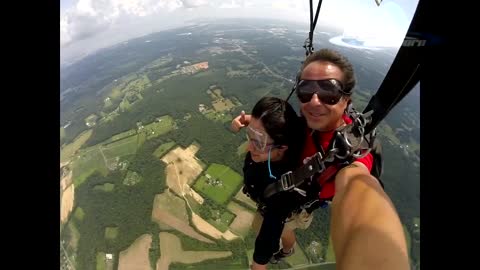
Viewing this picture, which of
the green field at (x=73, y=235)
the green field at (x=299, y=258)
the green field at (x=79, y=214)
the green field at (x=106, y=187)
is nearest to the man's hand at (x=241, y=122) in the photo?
the green field at (x=299, y=258)

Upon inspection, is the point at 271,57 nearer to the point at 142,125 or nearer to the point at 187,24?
the point at 142,125

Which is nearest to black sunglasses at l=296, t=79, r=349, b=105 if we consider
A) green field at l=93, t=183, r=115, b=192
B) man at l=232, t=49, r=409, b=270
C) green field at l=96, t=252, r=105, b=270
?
man at l=232, t=49, r=409, b=270

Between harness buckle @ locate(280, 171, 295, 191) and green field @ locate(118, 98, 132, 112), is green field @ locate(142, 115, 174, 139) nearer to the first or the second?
green field @ locate(118, 98, 132, 112)

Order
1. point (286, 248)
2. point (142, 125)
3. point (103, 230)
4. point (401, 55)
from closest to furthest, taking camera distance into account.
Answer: point (401, 55) < point (286, 248) < point (103, 230) < point (142, 125)
